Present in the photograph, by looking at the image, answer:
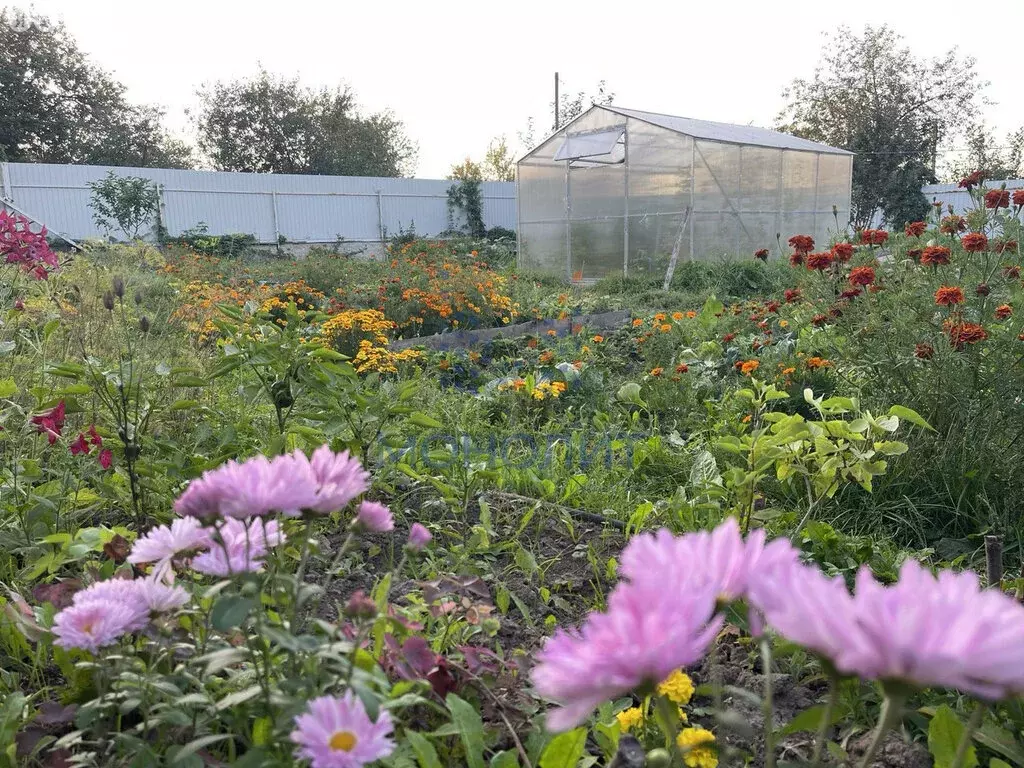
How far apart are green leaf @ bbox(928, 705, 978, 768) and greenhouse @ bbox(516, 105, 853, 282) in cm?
1067

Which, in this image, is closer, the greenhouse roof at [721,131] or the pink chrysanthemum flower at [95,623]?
the pink chrysanthemum flower at [95,623]

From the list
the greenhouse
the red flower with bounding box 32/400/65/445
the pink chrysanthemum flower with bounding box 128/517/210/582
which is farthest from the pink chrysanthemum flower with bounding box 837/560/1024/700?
the greenhouse

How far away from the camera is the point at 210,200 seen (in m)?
17.0

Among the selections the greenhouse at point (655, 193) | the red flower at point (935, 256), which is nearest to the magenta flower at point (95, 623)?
the red flower at point (935, 256)

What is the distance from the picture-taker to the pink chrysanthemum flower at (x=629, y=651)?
0.38m

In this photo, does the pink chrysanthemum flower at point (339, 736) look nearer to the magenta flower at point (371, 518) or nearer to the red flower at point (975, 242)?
the magenta flower at point (371, 518)

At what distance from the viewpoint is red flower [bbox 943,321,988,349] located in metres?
2.23

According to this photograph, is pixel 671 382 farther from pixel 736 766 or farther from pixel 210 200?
pixel 210 200

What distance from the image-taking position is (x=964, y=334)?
88.1 inches

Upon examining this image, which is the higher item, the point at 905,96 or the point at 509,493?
the point at 905,96

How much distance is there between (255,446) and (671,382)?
2.18 m

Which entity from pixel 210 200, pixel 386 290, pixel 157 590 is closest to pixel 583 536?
pixel 157 590

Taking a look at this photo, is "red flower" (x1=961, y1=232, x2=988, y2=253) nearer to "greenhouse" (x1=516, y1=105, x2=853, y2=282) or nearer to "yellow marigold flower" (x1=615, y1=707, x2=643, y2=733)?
"yellow marigold flower" (x1=615, y1=707, x2=643, y2=733)

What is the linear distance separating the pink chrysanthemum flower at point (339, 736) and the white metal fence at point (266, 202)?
1682 centimetres
